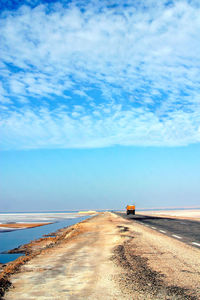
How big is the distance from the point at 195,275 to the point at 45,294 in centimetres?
362

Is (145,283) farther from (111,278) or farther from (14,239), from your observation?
(14,239)

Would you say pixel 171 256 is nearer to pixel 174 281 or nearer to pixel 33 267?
pixel 174 281

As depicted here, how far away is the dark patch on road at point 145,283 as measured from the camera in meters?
5.36

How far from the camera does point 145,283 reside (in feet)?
20.4

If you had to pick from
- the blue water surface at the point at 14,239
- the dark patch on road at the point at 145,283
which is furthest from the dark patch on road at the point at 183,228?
the blue water surface at the point at 14,239

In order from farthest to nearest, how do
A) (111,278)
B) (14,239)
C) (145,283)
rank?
(14,239)
(111,278)
(145,283)

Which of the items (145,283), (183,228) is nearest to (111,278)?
(145,283)

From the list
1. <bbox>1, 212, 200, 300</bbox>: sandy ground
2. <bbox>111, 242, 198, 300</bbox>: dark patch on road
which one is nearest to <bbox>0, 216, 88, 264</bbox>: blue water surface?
<bbox>1, 212, 200, 300</bbox>: sandy ground

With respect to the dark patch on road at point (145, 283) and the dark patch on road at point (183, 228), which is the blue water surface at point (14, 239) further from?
the dark patch on road at point (183, 228)

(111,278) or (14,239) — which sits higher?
(111,278)

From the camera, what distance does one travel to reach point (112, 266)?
27.3 feet

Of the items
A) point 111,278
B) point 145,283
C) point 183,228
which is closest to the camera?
point 145,283

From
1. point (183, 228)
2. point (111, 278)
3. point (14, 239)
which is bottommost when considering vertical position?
point (14, 239)

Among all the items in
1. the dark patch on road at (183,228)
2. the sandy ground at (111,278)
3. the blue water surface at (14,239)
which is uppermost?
the dark patch on road at (183,228)
